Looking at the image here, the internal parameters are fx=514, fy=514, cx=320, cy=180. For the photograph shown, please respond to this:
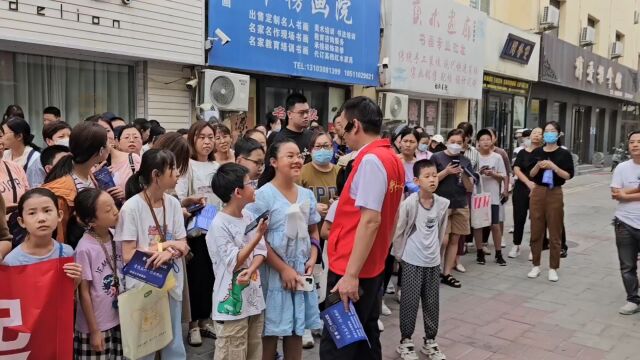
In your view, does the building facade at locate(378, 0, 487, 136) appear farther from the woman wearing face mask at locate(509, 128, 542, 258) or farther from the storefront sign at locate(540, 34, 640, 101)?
the woman wearing face mask at locate(509, 128, 542, 258)

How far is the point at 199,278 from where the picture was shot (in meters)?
3.88

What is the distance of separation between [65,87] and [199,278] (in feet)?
12.3

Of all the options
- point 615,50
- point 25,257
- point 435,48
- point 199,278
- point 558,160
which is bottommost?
point 199,278

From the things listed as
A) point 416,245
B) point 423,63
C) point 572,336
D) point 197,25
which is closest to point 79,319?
point 416,245

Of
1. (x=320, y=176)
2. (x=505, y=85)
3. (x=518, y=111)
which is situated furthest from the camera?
(x=518, y=111)

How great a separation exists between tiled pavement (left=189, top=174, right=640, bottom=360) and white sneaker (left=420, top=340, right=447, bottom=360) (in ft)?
0.41

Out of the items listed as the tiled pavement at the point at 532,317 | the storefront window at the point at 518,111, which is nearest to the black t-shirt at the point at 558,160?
the tiled pavement at the point at 532,317

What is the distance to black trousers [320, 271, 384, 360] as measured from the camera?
2672mm

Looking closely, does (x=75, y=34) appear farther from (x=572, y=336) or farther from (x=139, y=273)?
(x=572, y=336)

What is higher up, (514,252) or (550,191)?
(550,191)

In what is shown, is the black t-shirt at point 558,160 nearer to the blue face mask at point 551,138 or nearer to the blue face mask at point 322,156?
the blue face mask at point 551,138

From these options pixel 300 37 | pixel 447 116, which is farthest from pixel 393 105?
pixel 447 116

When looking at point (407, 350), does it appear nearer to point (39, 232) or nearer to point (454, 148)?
point (39, 232)

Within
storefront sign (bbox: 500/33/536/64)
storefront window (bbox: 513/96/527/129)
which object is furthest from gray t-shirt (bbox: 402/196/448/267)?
storefront window (bbox: 513/96/527/129)
